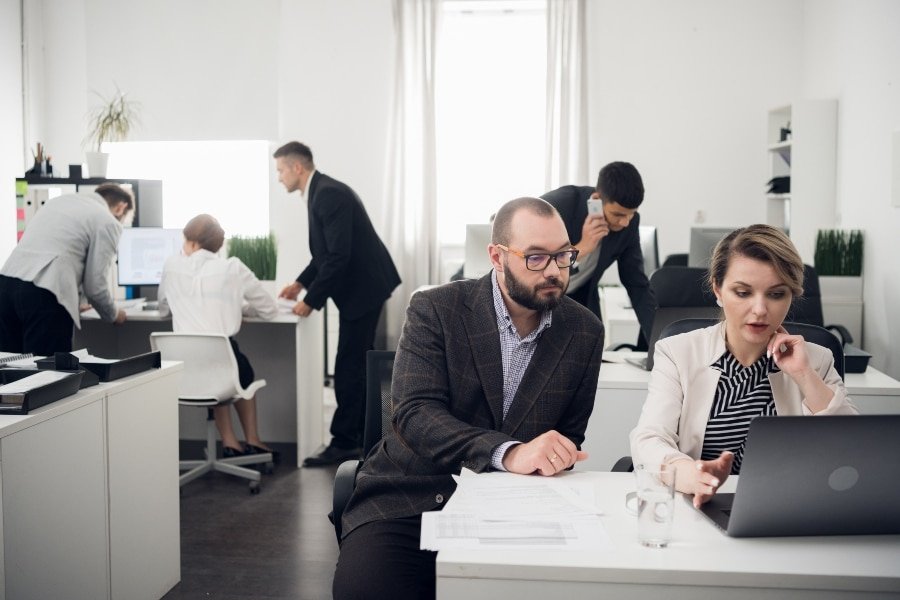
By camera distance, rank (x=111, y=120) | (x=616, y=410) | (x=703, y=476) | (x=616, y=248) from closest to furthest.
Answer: (x=703, y=476) < (x=616, y=410) < (x=616, y=248) < (x=111, y=120)

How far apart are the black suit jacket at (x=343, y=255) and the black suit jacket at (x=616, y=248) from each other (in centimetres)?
144

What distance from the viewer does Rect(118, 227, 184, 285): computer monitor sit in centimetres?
500

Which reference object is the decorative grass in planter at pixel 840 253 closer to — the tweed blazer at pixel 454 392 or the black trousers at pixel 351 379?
the black trousers at pixel 351 379

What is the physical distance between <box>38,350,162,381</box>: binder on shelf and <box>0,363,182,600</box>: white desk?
0.09 ft

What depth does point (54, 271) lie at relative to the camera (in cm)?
403

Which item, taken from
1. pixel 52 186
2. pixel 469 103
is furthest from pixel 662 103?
pixel 52 186

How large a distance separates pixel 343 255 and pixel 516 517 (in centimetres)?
340

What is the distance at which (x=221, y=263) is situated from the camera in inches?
170

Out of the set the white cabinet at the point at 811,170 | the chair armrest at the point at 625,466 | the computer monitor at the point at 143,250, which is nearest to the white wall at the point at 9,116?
the computer monitor at the point at 143,250

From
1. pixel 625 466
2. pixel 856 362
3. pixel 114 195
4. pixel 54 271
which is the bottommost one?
pixel 625 466

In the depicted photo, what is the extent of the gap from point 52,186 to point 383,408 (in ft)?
13.8

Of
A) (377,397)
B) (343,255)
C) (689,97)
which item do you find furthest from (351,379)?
(689,97)

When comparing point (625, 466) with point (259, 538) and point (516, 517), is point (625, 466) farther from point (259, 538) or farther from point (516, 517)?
point (259, 538)

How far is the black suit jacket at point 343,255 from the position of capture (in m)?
4.75
